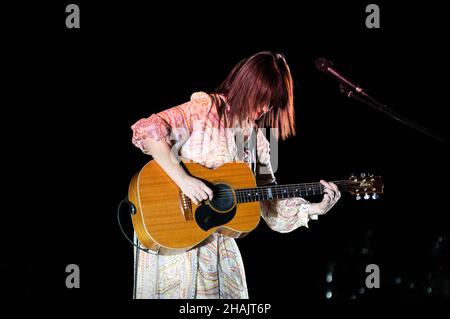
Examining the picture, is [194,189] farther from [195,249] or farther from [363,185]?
[363,185]

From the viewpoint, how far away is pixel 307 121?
2.73 metres

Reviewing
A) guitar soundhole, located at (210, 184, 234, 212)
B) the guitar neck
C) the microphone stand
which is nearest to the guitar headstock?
the guitar neck

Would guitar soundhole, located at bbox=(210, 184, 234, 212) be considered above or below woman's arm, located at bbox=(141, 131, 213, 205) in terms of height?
below

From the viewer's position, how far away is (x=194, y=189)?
182 cm

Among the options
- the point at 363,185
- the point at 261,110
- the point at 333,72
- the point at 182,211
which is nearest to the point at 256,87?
the point at 261,110

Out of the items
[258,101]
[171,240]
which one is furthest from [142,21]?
[171,240]

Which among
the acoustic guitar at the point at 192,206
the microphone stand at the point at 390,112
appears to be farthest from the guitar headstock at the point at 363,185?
the microphone stand at the point at 390,112

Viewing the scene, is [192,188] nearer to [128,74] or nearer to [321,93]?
[128,74]

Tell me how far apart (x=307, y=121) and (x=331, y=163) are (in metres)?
0.26

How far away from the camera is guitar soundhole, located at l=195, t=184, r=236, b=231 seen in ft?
6.07

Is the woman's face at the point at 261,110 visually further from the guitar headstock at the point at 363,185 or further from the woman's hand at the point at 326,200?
the guitar headstock at the point at 363,185

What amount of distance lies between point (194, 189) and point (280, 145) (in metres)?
0.97

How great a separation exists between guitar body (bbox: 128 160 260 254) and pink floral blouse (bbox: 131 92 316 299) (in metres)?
0.05

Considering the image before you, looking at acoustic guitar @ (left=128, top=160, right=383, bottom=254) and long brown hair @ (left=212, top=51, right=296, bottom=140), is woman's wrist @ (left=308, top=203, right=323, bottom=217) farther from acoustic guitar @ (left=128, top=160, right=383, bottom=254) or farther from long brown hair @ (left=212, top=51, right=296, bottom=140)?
long brown hair @ (left=212, top=51, right=296, bottom=140)
